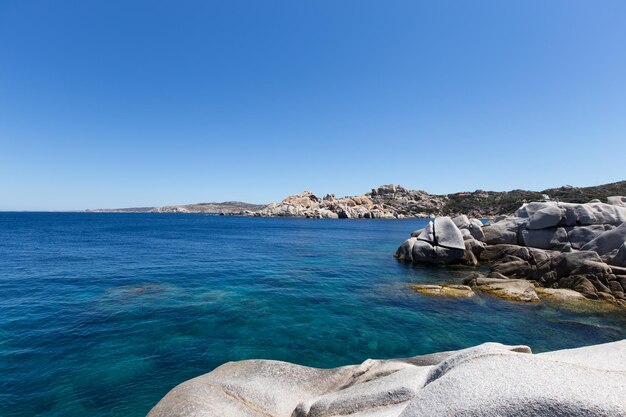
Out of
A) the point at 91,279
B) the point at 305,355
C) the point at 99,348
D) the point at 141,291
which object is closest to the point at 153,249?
the point at 91,279

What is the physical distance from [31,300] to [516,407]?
25.6 m

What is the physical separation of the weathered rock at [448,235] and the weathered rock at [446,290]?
1003cm

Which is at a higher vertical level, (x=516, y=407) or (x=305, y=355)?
(x=516, y=407)

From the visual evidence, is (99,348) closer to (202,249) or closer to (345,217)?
(202,249)

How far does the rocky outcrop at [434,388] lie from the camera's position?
11.1 feet

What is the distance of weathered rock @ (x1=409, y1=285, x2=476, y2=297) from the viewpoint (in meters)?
20.8

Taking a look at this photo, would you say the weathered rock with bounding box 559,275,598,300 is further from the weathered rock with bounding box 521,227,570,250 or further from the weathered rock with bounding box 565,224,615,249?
the weathered rock with bounding box 521,227,570,250

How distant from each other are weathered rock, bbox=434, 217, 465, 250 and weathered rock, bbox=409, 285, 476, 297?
10.0m

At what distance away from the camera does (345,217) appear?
161 metres

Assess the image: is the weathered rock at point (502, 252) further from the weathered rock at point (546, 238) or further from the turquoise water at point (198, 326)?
the turquoise water at point (198, 326)

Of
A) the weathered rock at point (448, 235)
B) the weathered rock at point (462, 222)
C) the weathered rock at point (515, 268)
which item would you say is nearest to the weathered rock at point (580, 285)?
the weathered rock at point (515, 268)

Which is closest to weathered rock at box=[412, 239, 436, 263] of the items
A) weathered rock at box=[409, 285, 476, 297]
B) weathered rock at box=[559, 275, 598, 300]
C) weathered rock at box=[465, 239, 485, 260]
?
weathered rock at box=[465, 239, 485, 260]

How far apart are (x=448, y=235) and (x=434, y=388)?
31.0 m

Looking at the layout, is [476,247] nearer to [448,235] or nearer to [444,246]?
[448,235]
